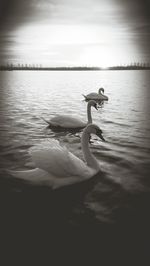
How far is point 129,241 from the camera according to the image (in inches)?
219

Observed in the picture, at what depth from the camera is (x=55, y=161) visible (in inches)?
265

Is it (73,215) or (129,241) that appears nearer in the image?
(129,241)

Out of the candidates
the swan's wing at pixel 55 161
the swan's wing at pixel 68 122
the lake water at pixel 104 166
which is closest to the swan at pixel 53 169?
the swan's wing at pixel 55 161

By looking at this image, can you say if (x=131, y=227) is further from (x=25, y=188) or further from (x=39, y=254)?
(x=25, y=188)

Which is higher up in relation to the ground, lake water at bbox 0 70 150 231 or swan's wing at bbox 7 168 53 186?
swan's wing at bbox 7 168 53 186

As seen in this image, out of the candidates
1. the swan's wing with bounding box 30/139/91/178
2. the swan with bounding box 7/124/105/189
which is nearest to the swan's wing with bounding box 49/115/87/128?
the swan with bounding box 7/124/105/189

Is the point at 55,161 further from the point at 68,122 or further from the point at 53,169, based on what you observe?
the point at 68,122

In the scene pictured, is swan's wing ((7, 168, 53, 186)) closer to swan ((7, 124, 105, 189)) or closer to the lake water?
swan ((7, 124, 105, 189))

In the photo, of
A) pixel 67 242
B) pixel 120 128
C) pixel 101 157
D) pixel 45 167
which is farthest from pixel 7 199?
pixel 120 128

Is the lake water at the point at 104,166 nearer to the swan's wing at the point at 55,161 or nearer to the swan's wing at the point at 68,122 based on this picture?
the swan's wing at the point at 68,122

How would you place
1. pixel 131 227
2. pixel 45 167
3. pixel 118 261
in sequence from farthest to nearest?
pixel 45 167 → pixel 131 227 → pixel 118 261

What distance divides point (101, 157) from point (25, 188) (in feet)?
10.3

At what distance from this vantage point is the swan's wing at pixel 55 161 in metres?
6.73

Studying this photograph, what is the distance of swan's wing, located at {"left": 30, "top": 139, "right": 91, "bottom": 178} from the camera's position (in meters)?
6.73
